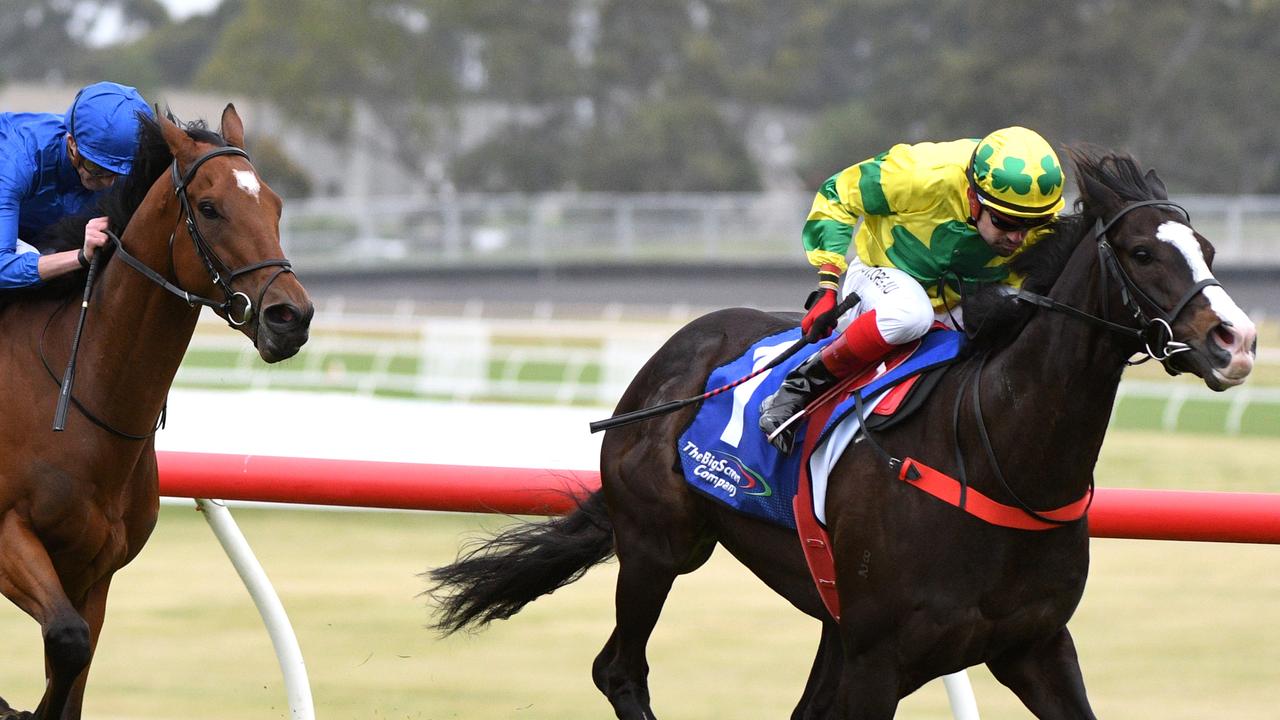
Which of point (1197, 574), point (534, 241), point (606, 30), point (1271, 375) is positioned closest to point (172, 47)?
point (606, 30)

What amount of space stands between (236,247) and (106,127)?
0.63 meters

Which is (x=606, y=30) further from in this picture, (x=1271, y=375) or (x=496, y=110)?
(x=1271, y=375)

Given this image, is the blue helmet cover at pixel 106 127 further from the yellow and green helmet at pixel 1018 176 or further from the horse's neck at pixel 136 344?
the yellow and green helmet at pixel 1018 176

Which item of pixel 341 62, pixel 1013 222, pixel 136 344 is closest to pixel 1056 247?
pixel 1013 222

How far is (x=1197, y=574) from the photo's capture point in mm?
7902

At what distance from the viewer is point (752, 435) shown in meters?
3.90

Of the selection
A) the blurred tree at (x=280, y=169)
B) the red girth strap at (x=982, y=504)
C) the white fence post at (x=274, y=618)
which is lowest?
the blurred tree at (x=280, y=169)

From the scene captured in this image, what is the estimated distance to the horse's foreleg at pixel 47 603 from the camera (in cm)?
350

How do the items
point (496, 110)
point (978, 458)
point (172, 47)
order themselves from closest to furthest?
point (978, 458), point (496, 110), point (172, 47)

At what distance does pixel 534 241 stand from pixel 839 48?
19.6m

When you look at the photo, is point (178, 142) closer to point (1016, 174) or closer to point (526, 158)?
point (1016, 174)

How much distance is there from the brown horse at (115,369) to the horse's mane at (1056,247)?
56.7 inches

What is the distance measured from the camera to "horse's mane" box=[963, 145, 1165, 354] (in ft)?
10.7

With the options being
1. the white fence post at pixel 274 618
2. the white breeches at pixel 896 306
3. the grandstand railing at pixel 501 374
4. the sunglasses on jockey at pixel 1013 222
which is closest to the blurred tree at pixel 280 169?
the grandstand railing at pixel 501 374
